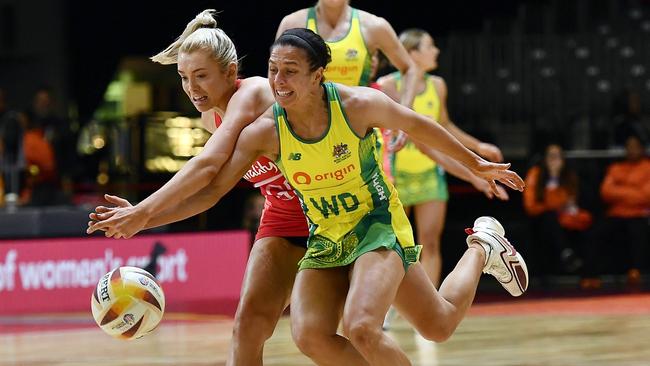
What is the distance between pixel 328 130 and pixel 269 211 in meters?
0.59

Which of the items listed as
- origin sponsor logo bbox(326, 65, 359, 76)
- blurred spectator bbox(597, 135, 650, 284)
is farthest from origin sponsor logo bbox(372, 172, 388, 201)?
blurred spectator bbox(597, 135, 650, 284)

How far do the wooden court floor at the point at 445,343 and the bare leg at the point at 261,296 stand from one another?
1.66m

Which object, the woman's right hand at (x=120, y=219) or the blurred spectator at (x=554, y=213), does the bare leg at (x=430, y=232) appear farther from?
the woman's right hand at (x=120, y=219)

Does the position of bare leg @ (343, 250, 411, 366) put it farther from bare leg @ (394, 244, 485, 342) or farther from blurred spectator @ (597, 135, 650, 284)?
blurred spectator @ (597, 135, 650, 284)

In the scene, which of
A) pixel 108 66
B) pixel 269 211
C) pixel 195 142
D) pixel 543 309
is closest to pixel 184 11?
pixel 108 66

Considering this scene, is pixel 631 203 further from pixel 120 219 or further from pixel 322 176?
pixel 120 219

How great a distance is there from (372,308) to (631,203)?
296 inches

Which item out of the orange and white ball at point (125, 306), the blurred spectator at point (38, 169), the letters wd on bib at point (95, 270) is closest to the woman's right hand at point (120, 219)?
the orange and white ball at point (125, 306)

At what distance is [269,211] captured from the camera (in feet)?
15.4

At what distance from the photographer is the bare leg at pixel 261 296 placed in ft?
14.4

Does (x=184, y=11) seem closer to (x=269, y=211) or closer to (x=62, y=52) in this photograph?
(x=62, y=52)

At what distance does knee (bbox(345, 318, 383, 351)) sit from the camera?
405 centimetres

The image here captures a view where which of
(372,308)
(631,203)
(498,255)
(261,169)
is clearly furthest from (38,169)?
(372,308)

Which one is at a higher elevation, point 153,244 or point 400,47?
point 400,47
